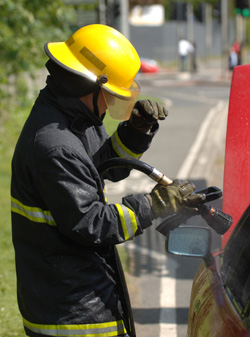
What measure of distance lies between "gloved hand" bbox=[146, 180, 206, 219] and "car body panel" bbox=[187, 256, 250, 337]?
304 mm

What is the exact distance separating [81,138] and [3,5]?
8403 mm

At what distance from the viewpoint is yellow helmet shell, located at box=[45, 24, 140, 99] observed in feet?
8.48

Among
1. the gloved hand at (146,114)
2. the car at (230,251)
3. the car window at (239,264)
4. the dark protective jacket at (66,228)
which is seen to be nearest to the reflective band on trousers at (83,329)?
the dark protective jacket at (66,228)

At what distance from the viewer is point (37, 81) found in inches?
553

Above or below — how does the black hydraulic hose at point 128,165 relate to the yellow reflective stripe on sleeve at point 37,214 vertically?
above

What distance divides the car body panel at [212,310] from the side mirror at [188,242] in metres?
0.10

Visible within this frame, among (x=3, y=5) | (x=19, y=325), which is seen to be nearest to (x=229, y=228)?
(x=19, y=325)

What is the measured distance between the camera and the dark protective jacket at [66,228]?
2.44 meters

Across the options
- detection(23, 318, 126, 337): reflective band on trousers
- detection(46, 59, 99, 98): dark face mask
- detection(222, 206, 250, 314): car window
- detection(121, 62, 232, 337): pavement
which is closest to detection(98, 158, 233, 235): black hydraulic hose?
detection(222, 206, 250, 314): car window

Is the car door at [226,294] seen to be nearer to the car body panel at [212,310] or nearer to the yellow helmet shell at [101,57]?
the car body panel at [212,310]

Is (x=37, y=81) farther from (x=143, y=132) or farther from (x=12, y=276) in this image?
(x=143, y=132)

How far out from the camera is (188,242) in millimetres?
2635

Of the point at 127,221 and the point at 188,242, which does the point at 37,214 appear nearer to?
the point at 127,221

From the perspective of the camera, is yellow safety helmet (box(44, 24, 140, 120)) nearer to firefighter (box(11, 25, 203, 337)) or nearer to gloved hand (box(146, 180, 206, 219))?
firefighter (box(11, 25, 203, 337))
